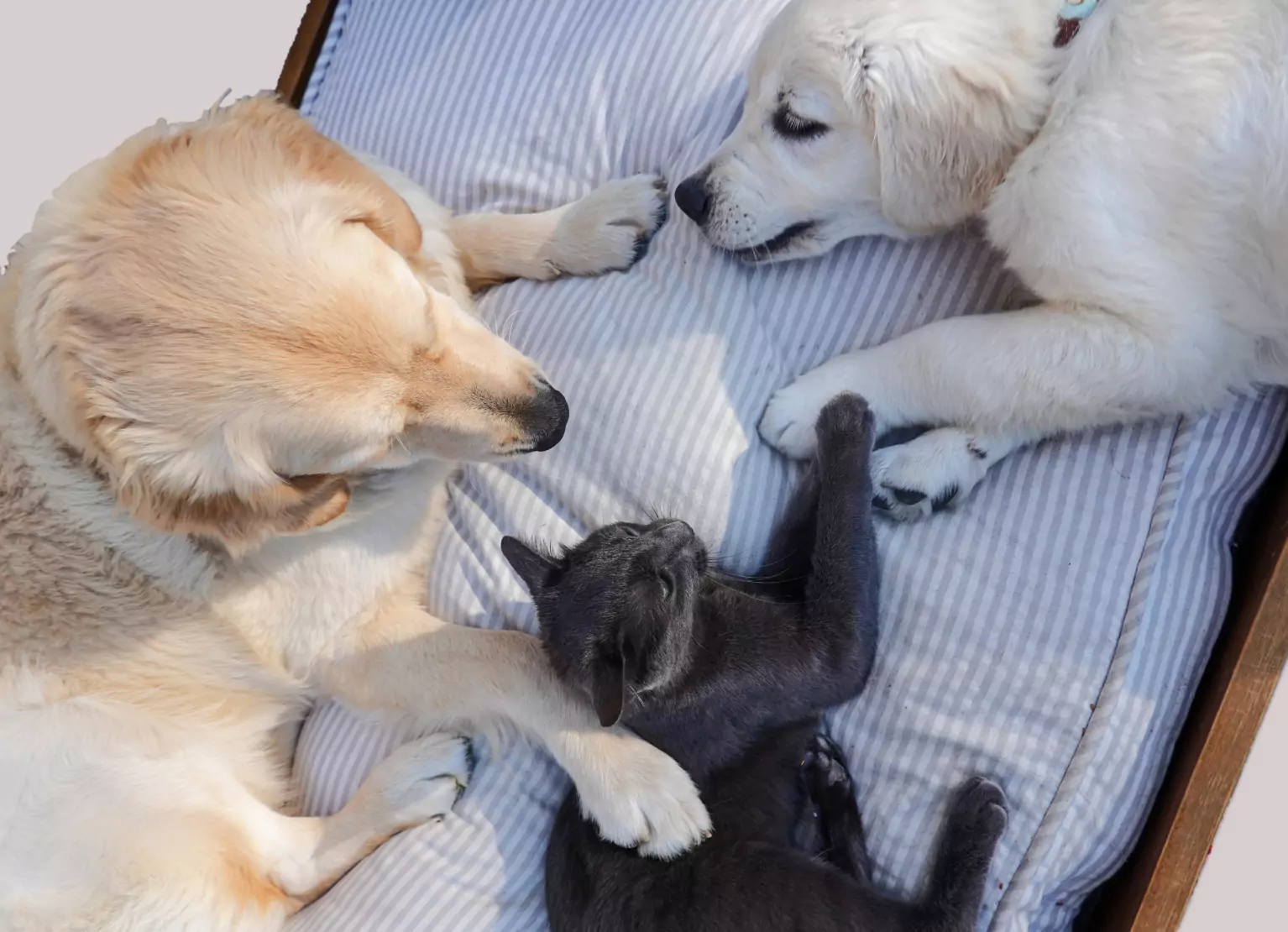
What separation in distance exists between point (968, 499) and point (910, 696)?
1.25 ft

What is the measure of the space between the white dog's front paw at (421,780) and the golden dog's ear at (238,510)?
0.53m

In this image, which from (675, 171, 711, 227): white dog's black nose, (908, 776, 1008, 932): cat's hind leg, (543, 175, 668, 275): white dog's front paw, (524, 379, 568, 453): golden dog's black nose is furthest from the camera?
(543, 175, 668, 275): white dog's front paw

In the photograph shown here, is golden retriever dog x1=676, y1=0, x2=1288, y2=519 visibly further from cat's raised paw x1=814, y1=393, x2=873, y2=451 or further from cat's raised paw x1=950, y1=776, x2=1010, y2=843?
cat's raised paw x1=950, y1=776, x2=1010, y2=843

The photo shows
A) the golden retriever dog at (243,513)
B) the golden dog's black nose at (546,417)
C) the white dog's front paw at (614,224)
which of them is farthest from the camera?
the white dog's front paw at (614,224)

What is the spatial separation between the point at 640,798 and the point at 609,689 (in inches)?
8.8

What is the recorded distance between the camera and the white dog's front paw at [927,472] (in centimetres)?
163

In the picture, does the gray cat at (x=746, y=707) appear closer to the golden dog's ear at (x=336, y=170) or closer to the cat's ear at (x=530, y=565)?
the cat's ear at (x=530, y=565)

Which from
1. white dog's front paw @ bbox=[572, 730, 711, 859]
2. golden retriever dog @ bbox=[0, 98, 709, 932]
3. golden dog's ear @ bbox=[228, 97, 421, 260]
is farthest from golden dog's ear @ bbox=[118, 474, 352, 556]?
white dog's front paw @ bbox=[572, 730, 711, 859]

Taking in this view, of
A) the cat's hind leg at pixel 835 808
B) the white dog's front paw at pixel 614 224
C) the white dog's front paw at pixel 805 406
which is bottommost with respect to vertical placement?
the cat's hind leg at pixel 835 808

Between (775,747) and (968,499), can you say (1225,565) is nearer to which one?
(968,499)

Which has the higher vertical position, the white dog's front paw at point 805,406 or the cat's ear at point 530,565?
the white dog's front paw at point 805,406

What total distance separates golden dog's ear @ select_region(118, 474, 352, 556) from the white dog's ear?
3.74 ft

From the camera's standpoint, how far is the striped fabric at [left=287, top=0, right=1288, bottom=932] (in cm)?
152

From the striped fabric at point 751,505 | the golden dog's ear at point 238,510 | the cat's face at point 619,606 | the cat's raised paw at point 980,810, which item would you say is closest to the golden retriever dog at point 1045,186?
the striped fabric at point 751,505
